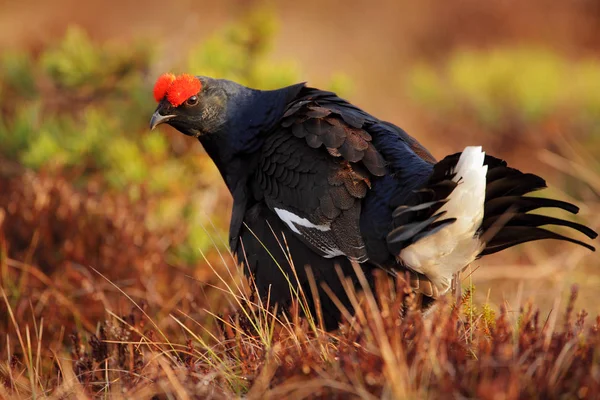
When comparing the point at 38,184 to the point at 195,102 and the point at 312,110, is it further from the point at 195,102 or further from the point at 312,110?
the point at 312,110

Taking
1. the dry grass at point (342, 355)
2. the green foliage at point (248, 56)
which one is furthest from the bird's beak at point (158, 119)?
the green foliage at point (248, 56)

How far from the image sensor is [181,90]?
3930 mm

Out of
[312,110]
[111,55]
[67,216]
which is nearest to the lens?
[312,110]

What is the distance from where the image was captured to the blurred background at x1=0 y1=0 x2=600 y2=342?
16.5 ft

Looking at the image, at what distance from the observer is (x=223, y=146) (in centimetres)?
396

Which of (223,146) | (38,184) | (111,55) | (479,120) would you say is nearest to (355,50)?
(479,120)

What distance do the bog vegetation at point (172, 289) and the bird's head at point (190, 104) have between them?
0.59 metres

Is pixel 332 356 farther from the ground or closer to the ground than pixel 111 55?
closer to the ground

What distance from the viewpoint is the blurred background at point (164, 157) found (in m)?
5.03

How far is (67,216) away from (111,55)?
6.30 ft

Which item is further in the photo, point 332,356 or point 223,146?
point 223,146

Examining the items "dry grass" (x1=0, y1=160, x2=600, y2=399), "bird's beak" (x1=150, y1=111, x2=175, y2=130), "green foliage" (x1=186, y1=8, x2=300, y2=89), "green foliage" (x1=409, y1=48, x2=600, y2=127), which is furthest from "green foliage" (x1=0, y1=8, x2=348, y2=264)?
"green foliage" (x1=409, y1=48, x2=600, y2=127)

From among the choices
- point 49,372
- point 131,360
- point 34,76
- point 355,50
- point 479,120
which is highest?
point 355,50

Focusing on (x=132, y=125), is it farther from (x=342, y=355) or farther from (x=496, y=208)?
(x=342, y=355)
